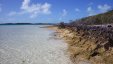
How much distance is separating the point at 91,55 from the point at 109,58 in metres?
1.44

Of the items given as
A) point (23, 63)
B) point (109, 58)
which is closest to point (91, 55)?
point (109, 58)

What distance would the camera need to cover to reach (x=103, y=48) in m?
11.7

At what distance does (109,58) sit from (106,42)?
1827mm

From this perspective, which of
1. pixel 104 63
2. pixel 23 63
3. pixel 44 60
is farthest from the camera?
pixel 44 60

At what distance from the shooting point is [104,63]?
10.1 m

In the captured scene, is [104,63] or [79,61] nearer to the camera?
[104,63]

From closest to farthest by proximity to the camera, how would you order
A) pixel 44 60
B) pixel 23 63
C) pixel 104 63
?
pixel 104 63 → pixel 23 63 → pixel 44 60

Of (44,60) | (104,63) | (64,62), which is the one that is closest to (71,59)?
(64,62)

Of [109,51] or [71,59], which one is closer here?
[109,51]

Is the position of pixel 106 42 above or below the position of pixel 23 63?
above

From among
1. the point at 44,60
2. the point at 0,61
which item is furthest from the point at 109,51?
the point at 0,61

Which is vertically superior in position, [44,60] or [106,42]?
[106,42]

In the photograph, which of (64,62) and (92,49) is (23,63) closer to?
(64,62)

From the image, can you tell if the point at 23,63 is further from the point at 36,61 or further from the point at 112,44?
the point at 112,44
